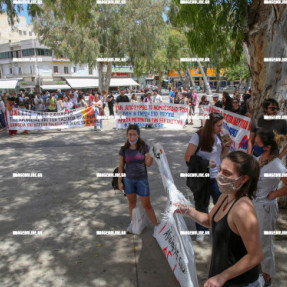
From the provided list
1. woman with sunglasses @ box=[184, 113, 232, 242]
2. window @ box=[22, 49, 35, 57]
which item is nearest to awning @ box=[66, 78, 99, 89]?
window @ box=[22, 49, 35, 57]

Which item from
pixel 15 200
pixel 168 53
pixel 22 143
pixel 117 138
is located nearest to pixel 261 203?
pixel 15 200

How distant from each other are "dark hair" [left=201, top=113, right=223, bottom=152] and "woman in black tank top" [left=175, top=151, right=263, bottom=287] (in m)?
1.80

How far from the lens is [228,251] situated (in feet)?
6.30

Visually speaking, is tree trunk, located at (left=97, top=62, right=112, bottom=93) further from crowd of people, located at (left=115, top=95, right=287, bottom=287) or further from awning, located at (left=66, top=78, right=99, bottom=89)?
awning, located at (left=66, top=78, right=99, bottom=89)

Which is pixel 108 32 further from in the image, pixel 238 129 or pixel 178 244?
pixel 178 244

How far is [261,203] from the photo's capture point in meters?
3.12

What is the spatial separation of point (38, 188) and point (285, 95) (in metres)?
5.11

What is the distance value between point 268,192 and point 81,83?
5397cm

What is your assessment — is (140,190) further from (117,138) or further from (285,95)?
(117,138)

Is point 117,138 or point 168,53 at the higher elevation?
point 168,53

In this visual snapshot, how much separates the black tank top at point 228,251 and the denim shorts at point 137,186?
222 cm

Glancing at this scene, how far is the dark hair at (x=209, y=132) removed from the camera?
12.5 ft

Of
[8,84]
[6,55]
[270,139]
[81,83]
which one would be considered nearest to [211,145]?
[270,139]

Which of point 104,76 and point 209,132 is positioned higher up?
point 104,76
